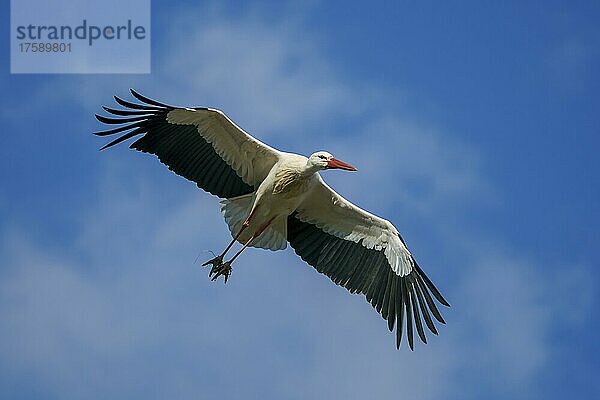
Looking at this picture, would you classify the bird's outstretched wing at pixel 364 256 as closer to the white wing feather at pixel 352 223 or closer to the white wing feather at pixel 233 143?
the white wing feather at pixel 352 223

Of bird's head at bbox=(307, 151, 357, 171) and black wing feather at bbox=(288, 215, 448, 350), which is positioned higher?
bird's head at bbox=(307, 151, 357, 171)

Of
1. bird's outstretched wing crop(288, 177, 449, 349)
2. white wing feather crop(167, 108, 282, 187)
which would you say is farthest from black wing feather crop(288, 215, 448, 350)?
white wing feather crop(167, 108, 282, 187)

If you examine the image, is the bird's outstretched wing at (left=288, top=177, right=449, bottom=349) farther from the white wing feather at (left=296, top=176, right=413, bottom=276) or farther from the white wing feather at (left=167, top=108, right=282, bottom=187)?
the white wing feather at (left=167, top=108, right=282, bottom=187)

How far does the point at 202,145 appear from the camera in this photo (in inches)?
592

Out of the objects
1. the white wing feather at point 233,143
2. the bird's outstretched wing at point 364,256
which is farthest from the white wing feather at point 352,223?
the white wing feather at point 233,143

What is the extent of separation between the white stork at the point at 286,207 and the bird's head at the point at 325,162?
10mm

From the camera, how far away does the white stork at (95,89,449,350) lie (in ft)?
48.4

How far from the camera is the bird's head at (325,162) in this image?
14.5m

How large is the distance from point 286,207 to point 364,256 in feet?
3.45

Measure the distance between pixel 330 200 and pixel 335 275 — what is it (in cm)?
81

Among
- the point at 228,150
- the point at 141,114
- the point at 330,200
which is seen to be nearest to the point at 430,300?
the point at 330,200

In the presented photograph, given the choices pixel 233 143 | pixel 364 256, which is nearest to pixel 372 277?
pixel 364 256

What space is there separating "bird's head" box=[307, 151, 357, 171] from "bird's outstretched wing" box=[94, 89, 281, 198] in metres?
0.49

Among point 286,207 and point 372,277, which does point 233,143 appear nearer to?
point 286,207
